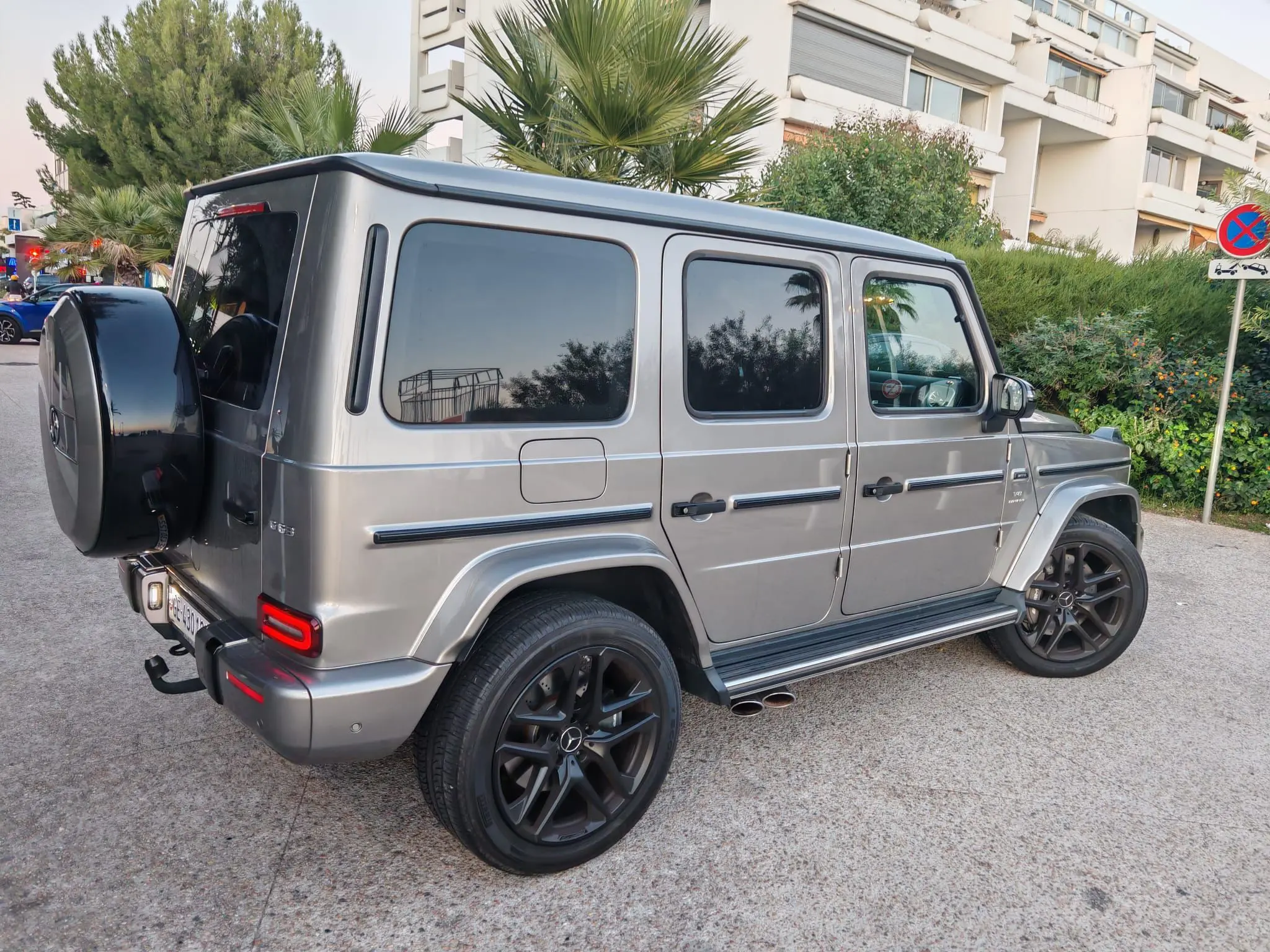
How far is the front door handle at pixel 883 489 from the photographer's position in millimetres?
3320

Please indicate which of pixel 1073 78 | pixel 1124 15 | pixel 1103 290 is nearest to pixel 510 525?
pixel 1103 290

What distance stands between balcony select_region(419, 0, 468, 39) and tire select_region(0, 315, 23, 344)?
16.1 meters

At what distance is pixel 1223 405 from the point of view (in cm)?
770

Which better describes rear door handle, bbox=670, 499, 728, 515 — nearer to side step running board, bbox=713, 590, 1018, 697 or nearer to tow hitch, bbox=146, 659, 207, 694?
side step running board, bbox=713, 590, 1018, 697

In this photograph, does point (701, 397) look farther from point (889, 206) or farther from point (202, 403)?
point (889, 206)

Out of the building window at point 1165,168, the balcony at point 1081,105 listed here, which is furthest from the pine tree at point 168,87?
the building window at point 1165,168

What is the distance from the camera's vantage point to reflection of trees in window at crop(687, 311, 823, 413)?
290 cm

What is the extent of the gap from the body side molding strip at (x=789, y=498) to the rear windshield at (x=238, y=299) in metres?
1.50

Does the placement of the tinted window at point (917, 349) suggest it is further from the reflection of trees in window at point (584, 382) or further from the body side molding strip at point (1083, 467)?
the reflection of trees in window at point (584, 382)

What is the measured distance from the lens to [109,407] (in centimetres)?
241

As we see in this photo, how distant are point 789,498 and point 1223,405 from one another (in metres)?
6.53

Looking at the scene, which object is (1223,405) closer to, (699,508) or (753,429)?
(753,429)

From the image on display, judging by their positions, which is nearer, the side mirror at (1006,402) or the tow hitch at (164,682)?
the tow hitch at (164,682)

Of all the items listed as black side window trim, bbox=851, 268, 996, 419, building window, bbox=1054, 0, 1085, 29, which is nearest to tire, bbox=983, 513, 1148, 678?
black side window trim, bbox=851, 268, 996, 419
